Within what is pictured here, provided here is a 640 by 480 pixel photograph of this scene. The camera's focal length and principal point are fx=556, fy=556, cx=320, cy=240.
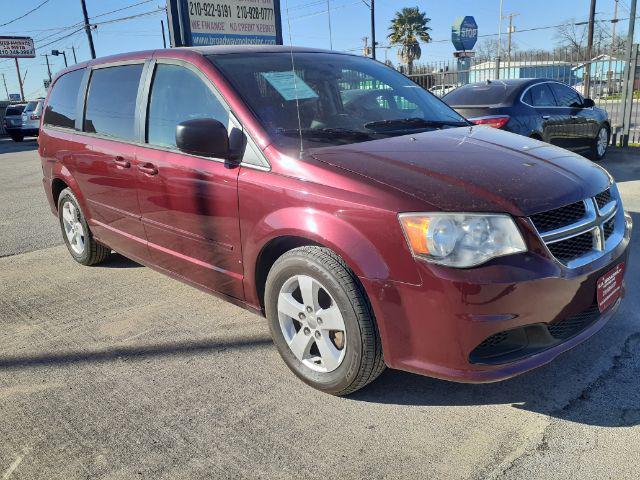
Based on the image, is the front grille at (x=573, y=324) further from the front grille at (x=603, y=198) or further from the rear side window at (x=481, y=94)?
the rear side window at (x=481, y=94)

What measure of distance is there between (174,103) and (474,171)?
1989 millimetres

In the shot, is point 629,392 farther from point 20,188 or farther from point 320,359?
point 20,188

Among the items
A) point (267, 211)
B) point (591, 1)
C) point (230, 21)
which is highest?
point (591, 1)

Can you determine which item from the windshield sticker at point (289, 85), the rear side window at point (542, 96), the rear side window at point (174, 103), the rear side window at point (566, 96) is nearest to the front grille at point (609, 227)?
the windshield sticker at point (289, 85)

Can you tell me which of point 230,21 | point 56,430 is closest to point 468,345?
point 56,430

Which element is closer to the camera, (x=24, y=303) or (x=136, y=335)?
(x=136, y=335)

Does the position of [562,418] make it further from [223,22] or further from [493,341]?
[223,22]

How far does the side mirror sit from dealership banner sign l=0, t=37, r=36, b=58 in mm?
54777

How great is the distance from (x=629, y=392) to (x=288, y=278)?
177cm

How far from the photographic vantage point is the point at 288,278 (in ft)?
9.31

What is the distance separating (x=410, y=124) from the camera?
352 centimetres

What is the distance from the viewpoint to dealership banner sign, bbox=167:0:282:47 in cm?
916

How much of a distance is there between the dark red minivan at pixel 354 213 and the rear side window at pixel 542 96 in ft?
16.1

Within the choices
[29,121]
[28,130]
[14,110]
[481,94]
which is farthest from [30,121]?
[481,94]
